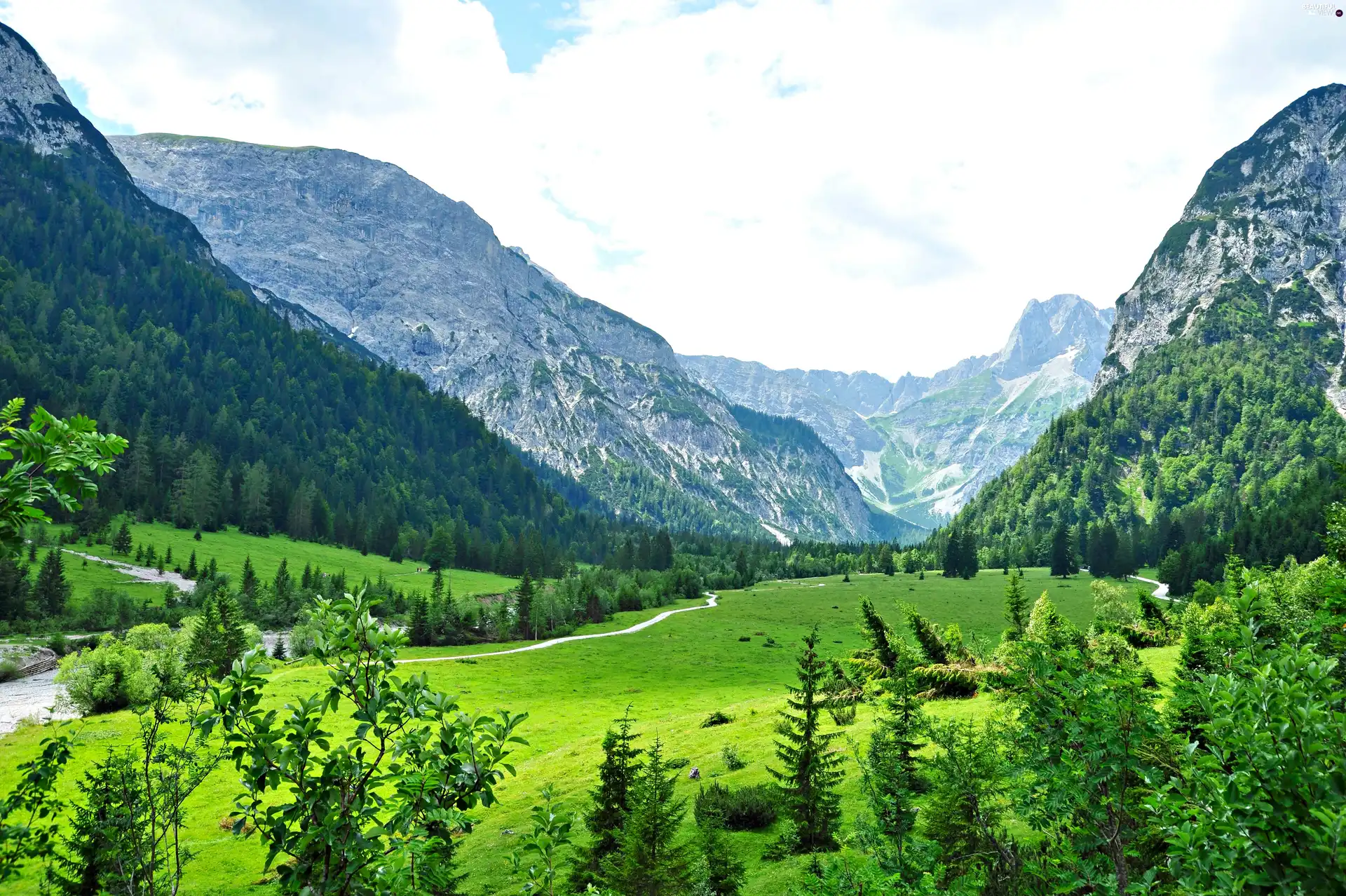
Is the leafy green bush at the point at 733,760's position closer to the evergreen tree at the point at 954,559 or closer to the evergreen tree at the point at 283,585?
the evergreen tree at the point at 283,585

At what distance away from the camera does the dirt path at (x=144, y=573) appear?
143625 millimetres

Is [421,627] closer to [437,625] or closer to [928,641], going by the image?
[437,625]

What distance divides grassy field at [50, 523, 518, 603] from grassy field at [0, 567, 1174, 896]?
968 cm

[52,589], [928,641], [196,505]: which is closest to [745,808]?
[928,641]

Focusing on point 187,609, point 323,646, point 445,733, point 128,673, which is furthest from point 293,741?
point 187,609

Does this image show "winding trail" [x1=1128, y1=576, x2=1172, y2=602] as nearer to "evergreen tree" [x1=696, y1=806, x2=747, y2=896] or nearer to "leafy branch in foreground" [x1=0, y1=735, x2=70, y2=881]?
"evergreen tree" [x1=696, y1=806, x2=747, y2=896]

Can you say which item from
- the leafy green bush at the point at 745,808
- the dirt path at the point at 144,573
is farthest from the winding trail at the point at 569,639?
the dirt path at the point at 144,573

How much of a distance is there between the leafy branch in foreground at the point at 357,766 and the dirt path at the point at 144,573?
553ft

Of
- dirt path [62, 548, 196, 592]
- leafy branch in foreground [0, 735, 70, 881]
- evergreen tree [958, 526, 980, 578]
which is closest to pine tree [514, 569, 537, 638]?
dirt path [62, 548, 196, 592]

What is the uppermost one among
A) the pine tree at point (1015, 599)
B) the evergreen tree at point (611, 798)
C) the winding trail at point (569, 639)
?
the pine tree at point (1015, 599)

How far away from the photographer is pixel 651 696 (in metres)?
75.9

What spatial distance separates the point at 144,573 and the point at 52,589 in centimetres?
2987

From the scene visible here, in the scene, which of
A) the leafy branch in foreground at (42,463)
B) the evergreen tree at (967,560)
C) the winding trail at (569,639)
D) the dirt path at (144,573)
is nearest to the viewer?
the leafy branch in foreground at (42,463)

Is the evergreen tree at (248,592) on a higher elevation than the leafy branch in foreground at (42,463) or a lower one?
lower
